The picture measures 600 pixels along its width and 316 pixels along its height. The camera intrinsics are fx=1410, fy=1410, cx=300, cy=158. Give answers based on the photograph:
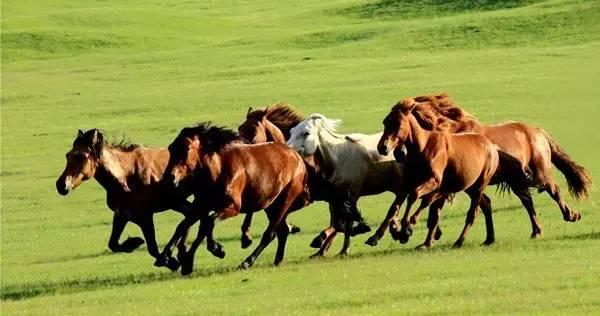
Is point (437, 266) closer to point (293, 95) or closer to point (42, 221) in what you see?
point (42, 221)

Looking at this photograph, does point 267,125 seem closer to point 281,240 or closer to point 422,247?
point 281,240

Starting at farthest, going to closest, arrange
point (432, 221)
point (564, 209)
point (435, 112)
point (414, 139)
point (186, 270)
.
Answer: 1. point (564, 209)
2. point (435, 112)
3. point (432, 221)
4. point (414, 139)
5. point (186, 270)

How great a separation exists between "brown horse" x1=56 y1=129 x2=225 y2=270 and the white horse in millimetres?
2026

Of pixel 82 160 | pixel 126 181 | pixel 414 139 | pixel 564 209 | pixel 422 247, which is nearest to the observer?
pixel 82 160

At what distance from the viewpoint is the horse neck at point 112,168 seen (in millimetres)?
16594

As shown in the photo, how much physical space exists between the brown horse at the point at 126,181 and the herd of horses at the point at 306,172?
0.04 ft

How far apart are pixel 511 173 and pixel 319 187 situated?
8.23 ft

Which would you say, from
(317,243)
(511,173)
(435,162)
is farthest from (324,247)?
(511,173)

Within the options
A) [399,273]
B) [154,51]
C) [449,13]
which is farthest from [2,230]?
[449,13]

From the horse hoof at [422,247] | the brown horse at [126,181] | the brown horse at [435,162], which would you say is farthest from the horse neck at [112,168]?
the horse hoof at [422,247]

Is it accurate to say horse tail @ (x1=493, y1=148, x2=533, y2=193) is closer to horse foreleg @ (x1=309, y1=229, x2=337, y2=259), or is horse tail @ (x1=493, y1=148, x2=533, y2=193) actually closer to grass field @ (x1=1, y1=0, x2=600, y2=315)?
grass field @ (x1=1, y1=0, x2=600, y2=315)

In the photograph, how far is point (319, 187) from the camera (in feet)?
59.3

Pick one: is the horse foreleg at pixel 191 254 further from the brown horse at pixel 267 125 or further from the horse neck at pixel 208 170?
the brown horse at pixel 267 125

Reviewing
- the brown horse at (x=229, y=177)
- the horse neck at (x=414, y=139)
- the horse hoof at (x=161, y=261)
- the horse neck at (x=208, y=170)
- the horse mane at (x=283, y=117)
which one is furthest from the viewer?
the horse mane at (x=283, y=117)
